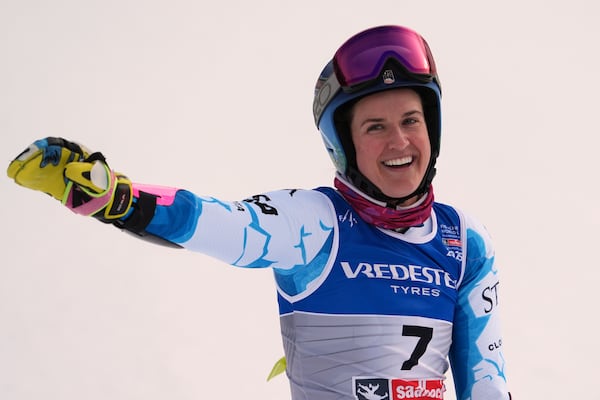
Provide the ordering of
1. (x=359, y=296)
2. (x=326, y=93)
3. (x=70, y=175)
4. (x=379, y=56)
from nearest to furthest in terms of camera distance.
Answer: (x=70, y=175), (x=359, y=296), (x=379, y=56), (x=326, y=93)

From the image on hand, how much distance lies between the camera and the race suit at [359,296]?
104 inches

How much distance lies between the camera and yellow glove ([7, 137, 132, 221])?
194 cm

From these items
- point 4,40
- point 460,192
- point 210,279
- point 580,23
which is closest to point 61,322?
point 210,279

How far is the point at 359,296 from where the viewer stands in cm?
273

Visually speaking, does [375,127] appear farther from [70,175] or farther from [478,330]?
[70,175]

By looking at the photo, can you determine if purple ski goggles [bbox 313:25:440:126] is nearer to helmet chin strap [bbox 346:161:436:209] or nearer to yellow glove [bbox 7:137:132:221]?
helmet chin strap [bbox 346:161:436:209]

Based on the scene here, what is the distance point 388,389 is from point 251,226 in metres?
0.80

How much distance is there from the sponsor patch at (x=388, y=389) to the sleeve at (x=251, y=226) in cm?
48

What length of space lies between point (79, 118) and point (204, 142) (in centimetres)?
119

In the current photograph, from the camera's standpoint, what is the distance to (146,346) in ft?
18.3

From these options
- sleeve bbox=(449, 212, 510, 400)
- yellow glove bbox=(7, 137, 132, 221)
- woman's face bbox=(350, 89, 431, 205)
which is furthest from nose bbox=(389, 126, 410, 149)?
yellow glove bbox=(7, 137, 132, 221)

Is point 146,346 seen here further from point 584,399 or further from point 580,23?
point 580,23

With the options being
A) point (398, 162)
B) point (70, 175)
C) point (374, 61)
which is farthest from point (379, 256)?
point (70, 175)

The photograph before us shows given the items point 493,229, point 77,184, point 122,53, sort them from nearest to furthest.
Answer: point 77,184 → point 493,229 → point 122,53
